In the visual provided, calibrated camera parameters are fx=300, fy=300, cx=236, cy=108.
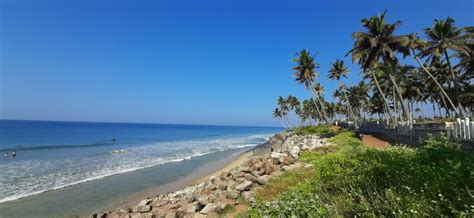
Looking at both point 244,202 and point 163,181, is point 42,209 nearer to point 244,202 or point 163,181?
point 163,181

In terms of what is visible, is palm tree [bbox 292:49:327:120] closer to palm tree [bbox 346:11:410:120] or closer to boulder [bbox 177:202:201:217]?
palm tree [bbox 346:11:410:120]

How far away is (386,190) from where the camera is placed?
499cm

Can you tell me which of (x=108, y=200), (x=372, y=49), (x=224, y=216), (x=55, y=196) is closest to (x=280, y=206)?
(x=224, y=216)

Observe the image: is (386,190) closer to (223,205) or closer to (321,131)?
(223,205)

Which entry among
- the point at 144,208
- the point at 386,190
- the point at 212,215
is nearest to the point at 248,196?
the point at 212,215

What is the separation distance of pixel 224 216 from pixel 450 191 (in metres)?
4.50

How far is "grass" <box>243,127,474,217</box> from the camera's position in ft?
14.0

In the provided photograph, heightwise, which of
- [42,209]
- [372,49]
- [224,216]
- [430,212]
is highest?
[372,49]

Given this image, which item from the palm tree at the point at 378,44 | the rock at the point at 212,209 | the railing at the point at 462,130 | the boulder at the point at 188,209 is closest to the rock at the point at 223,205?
the rock at the point at 212,209

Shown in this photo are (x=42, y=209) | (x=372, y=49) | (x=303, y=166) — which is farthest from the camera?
(x=372, y=49)

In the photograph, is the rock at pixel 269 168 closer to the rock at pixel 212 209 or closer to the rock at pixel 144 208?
the rock at pixel 212 209

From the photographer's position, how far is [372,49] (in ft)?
86.0

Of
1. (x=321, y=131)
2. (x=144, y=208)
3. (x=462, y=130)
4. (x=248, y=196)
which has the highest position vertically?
(x=462, y=130)

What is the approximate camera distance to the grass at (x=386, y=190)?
426cm
